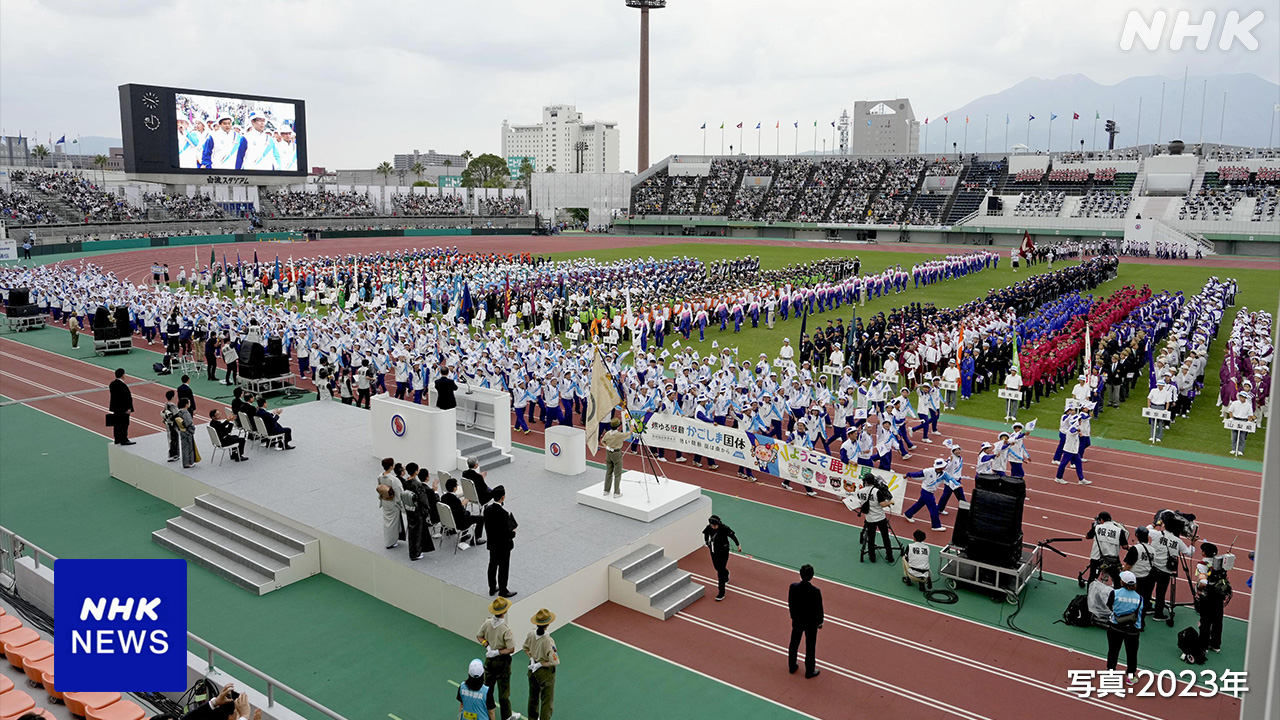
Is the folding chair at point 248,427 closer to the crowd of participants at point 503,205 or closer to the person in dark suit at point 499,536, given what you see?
the person in dark suit at point 499,536

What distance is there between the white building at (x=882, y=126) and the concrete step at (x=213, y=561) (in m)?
156

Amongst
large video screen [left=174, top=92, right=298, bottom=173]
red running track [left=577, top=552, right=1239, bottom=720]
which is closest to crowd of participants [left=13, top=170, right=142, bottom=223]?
large video screen [left=174, top=92, right=298, bottom=173]

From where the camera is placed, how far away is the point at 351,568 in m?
11.1

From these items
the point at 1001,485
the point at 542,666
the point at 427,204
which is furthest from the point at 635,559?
the point at 427,204

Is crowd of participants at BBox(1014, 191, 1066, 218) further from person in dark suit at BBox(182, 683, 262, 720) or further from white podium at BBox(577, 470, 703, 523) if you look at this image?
person in dark suit at BBox(182, 683, 262, 720)

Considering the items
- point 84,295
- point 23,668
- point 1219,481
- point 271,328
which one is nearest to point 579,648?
point 23,668

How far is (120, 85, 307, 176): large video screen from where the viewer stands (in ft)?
202

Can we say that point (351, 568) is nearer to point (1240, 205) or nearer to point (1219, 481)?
point (1219, 481)

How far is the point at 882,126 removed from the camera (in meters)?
159

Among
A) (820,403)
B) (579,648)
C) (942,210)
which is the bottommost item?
(579,648)

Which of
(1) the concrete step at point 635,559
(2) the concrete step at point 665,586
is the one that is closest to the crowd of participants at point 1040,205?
(1) the concrete step at point 635,559

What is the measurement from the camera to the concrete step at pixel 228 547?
11.2m

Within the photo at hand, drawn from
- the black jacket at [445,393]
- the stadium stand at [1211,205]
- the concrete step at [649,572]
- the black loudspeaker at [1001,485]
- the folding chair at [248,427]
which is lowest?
the concrete step at [649,572]

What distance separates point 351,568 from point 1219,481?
47.8 ft
